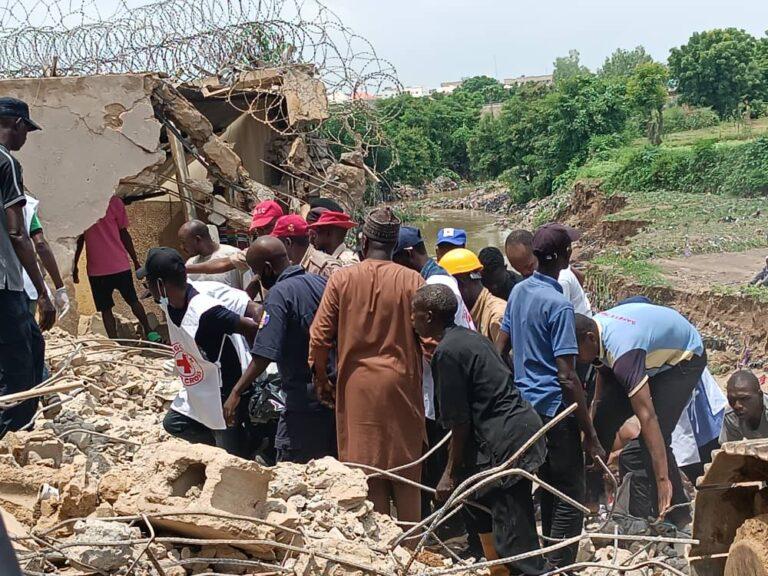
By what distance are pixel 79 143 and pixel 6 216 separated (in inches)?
138

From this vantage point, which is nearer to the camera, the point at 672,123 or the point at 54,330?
the point at 54,330

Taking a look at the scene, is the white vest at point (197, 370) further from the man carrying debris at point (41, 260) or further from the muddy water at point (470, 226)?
the muddy water at point (470, 226)

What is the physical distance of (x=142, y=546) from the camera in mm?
2971

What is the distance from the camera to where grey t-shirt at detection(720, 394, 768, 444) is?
4.30 meters

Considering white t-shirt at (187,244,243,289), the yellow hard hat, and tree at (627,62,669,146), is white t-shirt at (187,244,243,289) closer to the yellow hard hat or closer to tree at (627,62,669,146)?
the yellow hard hat

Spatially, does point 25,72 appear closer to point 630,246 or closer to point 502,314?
point 502,314

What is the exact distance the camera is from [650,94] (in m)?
39.0

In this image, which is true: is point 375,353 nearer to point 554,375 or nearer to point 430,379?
point 430,379

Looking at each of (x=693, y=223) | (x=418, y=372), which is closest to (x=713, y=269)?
(x=693, y=223)

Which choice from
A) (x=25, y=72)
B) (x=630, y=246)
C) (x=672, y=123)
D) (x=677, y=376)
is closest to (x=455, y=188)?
(x=672, y=123)

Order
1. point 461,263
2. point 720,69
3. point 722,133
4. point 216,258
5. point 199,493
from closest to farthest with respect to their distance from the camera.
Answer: point 199,493
point 461,263
point 216,258
point 722,133
point 720,69

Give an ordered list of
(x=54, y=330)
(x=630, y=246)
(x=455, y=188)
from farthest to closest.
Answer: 1. (x=455, y=188)
2. (x=630, y=246)
3. (x=54, y=330)

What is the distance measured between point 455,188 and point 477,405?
153 ft

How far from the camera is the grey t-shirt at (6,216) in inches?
152
